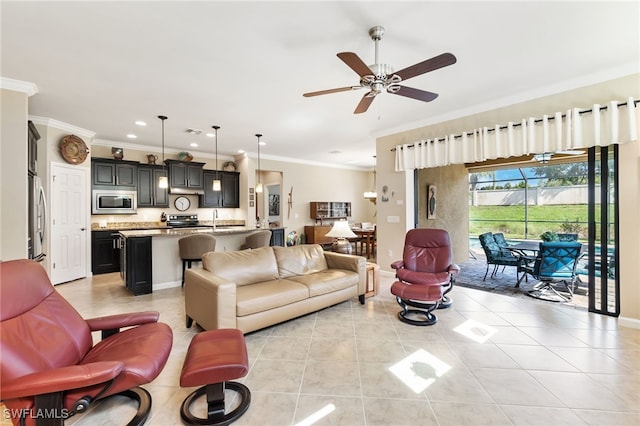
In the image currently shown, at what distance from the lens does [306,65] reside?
9.82ft

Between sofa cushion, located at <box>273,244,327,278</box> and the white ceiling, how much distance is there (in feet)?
6.96

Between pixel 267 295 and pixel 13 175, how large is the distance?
3.36 metres

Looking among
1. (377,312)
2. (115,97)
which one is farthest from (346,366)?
(115,97)

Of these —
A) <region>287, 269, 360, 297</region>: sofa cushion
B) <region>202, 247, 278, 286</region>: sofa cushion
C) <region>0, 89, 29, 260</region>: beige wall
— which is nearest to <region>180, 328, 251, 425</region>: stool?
<region>202, 247, 278, 286</region>: sofa cushion

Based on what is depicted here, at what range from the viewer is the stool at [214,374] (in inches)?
65.9

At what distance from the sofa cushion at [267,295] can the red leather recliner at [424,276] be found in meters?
1.17

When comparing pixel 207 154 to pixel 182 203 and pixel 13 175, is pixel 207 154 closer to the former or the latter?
pixel 182 203

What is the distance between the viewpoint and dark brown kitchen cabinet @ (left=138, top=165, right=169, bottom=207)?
634 centimetres

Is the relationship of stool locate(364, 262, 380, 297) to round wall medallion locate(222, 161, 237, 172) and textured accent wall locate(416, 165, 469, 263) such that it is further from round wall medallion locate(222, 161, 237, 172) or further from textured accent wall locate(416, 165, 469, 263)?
round wall medallion locate(222, 161, 237, 172)

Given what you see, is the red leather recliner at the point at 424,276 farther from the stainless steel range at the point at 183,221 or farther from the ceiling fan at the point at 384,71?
the stainless steel range at the point at 183,221

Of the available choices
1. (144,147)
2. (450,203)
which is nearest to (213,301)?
(144,147)

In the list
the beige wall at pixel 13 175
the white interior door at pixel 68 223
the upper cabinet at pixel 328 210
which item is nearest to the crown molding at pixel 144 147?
the white interior door at pixel 68 223

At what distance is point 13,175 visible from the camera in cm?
329

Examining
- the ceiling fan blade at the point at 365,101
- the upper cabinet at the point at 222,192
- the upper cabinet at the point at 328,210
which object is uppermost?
the ceiling fan blade at the point at 365,101
